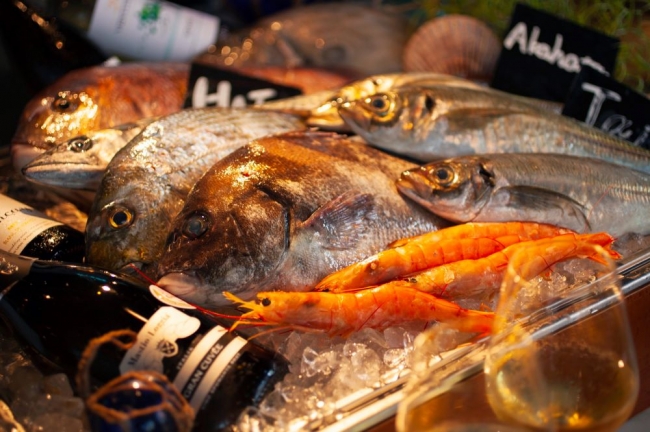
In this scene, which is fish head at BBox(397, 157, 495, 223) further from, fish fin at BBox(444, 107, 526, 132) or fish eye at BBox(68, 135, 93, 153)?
fish eye at BBox(68, 135, 93, 153)

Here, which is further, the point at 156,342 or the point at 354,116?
the point at 354,116

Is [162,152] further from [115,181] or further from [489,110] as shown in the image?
[489,110]

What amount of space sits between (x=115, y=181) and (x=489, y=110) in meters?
1.11

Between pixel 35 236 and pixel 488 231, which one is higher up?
pixel 488 231

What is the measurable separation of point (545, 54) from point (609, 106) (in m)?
0.39

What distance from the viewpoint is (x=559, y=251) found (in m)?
1.28

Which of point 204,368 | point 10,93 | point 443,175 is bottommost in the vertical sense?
point 10,93

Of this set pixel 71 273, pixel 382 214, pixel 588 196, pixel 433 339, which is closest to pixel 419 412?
pixel 433 339

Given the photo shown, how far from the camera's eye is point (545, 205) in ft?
5.04

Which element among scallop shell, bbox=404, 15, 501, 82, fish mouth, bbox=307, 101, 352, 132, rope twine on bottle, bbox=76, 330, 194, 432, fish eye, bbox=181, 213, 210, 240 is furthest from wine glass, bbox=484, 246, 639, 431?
scallop shell, bbox=404, 15, 501, 82

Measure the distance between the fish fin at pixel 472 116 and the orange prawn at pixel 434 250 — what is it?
1.13 feet

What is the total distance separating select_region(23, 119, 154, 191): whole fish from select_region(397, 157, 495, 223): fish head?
2.77 feet

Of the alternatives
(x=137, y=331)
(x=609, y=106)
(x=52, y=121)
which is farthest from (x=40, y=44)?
(x=609, y=106)

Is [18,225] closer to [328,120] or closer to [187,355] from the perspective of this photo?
[187,355]
